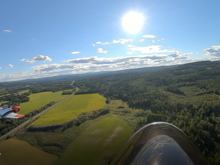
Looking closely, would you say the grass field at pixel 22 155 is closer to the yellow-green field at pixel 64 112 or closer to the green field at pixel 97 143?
the green field at pixel 97 143

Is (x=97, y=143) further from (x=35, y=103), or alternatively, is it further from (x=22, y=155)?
(x=35, y=103)

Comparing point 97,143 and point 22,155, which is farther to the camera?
point 97,143

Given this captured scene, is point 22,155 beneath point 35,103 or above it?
beneath

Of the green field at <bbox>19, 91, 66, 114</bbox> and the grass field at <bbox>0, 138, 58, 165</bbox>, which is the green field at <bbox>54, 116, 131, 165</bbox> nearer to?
the grass field at <bbox>0, 138, 58, 165</bbox>

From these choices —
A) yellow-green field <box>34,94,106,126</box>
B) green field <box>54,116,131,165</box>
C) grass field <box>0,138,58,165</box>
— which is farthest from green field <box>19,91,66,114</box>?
green field <box>54,116,131,165</box>

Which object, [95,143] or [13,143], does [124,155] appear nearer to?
[95,143]

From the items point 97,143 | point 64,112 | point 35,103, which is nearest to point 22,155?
point 97,143

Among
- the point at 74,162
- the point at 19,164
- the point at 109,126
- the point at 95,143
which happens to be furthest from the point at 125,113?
the point at 19,164
